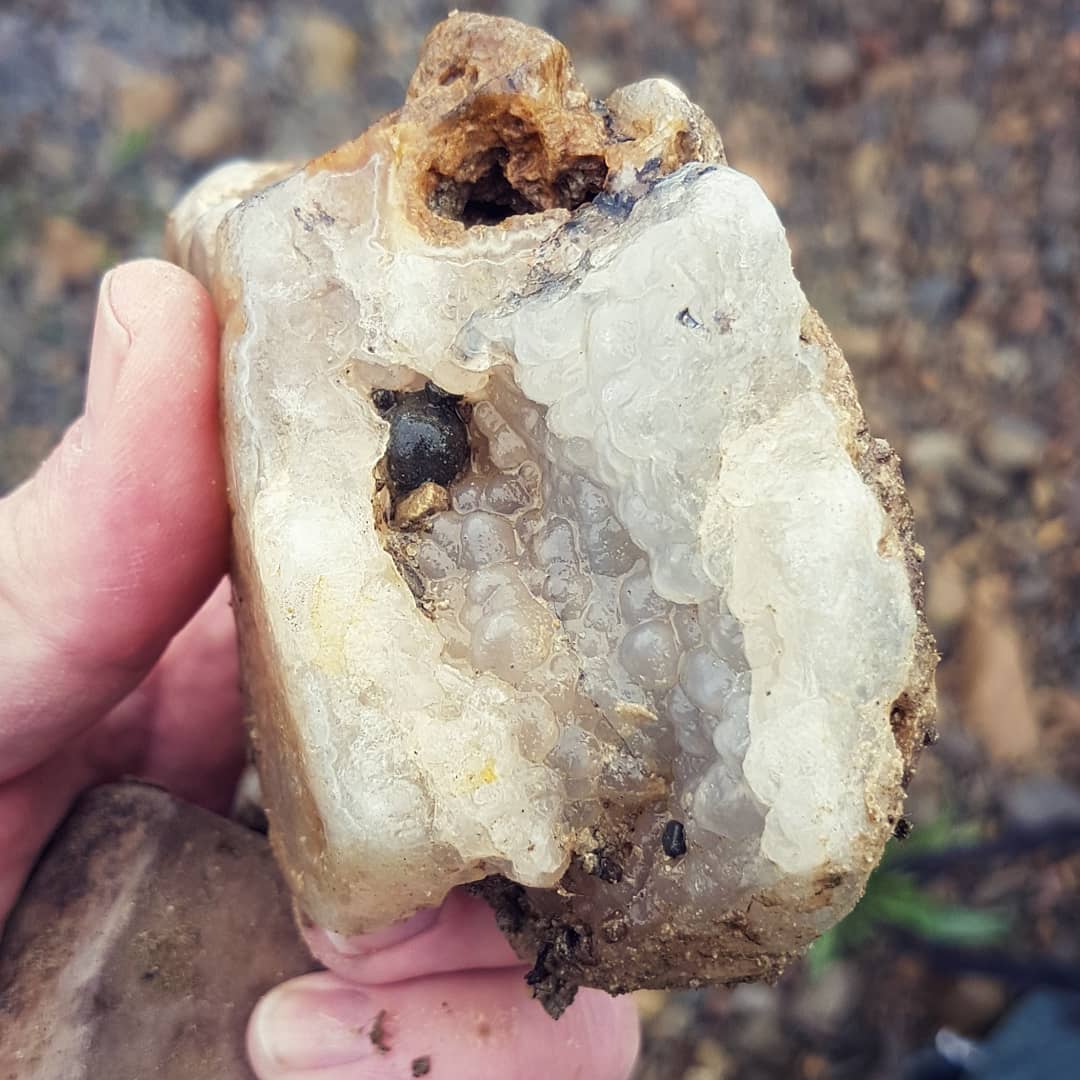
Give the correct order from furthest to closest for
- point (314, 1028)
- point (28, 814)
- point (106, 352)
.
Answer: point (28, 814)
point (314, 1028)
point (106, 352)

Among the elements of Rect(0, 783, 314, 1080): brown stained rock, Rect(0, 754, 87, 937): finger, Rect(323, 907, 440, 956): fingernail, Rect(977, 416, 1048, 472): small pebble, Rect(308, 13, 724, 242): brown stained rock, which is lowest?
Rect(977, 416, 1048, 472): small pebble

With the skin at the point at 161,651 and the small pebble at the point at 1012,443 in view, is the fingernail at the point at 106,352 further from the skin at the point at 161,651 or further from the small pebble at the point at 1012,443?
the small pebble at the point at 1012,443

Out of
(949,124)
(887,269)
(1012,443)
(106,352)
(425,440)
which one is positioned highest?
(106,352)

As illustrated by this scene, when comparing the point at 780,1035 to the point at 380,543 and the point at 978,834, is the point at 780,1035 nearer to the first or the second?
the point at 978,834

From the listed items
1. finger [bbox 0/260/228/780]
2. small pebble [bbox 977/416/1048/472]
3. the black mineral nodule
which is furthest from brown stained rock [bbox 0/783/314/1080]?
small pebble [bbox 977/416/1048/472]

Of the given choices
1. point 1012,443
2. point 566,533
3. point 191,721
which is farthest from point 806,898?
point 1012,443

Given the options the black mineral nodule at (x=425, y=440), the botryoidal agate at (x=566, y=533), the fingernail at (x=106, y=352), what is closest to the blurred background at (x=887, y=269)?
the fingernail at (x=106, y=352)

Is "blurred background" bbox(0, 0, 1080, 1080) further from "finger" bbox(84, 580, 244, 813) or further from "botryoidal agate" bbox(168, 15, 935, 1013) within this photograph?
"botryoidal agate" bbox(168, 15, 935, 1013)

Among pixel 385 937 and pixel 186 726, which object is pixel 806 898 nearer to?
pixel 385 937
